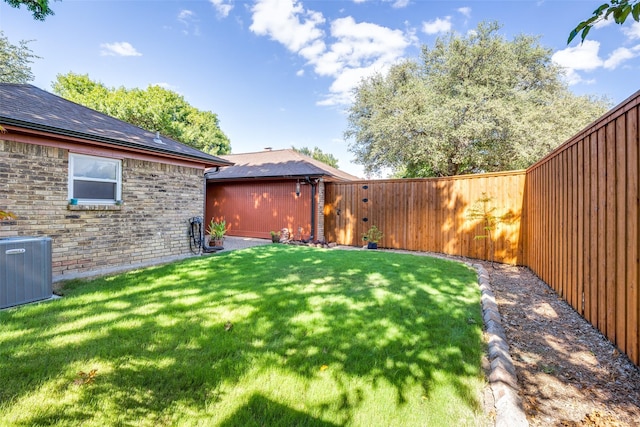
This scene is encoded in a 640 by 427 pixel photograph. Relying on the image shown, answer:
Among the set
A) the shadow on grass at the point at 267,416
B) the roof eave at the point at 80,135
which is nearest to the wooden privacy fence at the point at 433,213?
the roof eave at the point at 80,135

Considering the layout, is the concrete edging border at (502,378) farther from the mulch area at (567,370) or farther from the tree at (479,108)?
the tree at (479,108)

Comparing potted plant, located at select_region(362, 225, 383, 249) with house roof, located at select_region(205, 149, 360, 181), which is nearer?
potted plant, located at select_region(362, 225, 383, 249)

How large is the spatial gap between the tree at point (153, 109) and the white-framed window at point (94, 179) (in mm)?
14585

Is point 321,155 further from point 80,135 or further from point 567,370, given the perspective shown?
point 567,370

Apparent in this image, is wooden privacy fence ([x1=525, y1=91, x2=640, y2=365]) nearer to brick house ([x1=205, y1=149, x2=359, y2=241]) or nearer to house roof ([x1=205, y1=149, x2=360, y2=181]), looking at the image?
brick house ([x1=205, y1=149, x2=359, y2=241])

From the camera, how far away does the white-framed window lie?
18.5 ft

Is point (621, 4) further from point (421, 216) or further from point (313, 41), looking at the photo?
point (313, 41)

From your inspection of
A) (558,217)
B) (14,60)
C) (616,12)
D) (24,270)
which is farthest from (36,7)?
(14,60)

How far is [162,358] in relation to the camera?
2.47m

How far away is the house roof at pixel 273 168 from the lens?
11.6 metres

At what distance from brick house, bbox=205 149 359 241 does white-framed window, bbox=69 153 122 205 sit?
5.99 metres

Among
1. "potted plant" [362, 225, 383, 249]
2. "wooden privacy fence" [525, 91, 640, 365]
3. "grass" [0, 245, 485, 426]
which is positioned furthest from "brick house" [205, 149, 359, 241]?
"wooden privacy fence" [525, 91, 640, 365]

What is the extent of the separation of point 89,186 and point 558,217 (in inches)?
352

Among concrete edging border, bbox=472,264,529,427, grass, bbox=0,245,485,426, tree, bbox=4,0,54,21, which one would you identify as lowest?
concrete edging border, bbox=472,264,529,427
